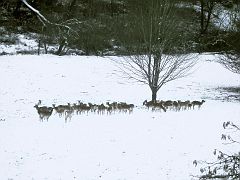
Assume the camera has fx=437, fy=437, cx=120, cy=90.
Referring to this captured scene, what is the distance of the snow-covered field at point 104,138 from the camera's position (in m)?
10.3

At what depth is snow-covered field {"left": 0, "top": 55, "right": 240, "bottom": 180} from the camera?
10289 mm

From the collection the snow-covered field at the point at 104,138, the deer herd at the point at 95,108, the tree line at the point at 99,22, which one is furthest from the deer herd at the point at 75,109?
the tree line at the point at 99,22

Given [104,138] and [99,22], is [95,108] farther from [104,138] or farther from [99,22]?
[99,22]

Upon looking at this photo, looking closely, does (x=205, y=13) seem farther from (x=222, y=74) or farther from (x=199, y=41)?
(x=222, y=74)

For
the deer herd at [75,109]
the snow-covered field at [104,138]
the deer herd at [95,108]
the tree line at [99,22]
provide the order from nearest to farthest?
the snow-covered field at [104,138]
the deer herd at [75,109]
the deer herd at [95,108]
the tree line at [99,22]


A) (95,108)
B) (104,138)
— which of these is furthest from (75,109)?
(104,138)

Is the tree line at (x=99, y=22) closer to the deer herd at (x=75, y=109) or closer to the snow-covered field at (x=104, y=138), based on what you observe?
the snow-covered field at (x=104, y=138)

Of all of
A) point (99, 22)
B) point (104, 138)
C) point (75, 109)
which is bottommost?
point (104, 138)

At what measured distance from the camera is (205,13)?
5084 cm

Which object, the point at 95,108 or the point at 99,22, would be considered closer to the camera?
the point at 95,108

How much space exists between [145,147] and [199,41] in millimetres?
33042

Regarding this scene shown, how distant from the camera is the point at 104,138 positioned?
12664 mm

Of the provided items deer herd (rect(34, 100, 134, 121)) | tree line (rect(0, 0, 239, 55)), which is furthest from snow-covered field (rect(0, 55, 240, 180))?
tree line (rect(0, 0, 239, 55))

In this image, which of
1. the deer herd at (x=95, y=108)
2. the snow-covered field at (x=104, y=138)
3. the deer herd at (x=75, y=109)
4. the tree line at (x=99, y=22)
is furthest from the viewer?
the tree line at (x=99, y=22)
